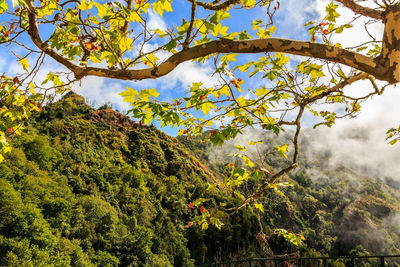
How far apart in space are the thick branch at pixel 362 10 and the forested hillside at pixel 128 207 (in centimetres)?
140

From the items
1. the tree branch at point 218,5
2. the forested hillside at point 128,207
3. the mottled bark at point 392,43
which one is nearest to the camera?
the mottled bark at point 392,43

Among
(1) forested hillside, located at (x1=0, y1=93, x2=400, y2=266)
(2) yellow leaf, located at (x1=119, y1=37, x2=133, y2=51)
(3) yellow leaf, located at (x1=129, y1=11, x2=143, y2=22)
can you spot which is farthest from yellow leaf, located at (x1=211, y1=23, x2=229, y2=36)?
(1) forested hillside, located at (x1=0, y1=93, x2=400, y2=266)

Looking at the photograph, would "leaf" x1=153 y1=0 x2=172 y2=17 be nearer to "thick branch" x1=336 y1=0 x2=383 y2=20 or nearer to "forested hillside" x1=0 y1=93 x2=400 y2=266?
"thick branch" x1=336 y1=0 x2=383 y2=20

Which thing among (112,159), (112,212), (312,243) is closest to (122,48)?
(112,212)

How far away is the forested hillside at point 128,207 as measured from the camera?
955 inches

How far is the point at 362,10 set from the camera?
1676mm

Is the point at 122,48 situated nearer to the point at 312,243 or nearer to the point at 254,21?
the point at 254,21

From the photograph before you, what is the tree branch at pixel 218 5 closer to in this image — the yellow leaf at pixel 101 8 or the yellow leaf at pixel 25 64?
the yellow leaf at pixel 101 8

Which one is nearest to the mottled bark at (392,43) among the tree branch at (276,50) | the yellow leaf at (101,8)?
the tree branch at (276,50)

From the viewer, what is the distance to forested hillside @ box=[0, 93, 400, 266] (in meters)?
24.2

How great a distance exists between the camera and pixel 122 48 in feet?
6.59

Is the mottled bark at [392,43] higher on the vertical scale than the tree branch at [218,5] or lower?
lower

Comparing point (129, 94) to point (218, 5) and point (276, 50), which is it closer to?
point (218, 5)

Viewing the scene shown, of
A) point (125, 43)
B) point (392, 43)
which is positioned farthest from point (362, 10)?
point (125, 43)
